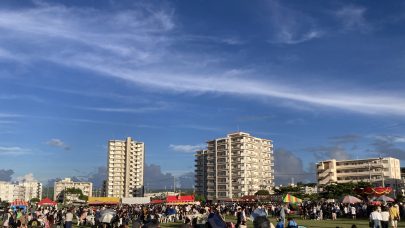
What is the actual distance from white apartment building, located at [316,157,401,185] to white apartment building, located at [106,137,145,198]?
74.0 metres

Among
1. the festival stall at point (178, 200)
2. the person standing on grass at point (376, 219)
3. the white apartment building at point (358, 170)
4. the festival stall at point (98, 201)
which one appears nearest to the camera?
the person standing on grass at point (376, 219)

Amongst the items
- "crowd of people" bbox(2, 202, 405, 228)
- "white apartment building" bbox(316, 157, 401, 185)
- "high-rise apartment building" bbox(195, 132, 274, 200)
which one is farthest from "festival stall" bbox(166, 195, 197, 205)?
"high-rise apartment building" bbox(195, 132, 274, 200)

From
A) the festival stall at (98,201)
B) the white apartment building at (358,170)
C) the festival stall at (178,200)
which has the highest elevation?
the white apartment building at (358,170)

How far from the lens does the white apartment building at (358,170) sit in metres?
130

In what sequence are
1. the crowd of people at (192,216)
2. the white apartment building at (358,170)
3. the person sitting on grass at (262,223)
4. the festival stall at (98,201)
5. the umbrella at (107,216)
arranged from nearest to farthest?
the person sitting on grass at (262,223), the crowd of people at (192,216), the umbrella at (107,216), the festival stall at (98,201), the white apartment building at (358,170)

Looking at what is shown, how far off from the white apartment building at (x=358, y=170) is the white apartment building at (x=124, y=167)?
74.0 m

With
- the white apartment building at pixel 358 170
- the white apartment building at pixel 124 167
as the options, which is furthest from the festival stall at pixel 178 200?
the white apartment building at pixel 124 167

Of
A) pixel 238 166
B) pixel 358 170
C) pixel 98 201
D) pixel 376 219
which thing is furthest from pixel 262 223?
pixel 238 166

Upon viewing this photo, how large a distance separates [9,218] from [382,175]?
118 metres

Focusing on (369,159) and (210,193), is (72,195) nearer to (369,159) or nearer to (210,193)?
(210,193)

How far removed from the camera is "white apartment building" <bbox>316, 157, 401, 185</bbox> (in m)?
130

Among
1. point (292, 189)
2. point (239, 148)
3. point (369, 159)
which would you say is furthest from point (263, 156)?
point (292, 189)

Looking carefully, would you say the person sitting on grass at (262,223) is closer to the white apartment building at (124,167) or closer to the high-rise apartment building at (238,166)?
the high-rise apartment building at (238,166)

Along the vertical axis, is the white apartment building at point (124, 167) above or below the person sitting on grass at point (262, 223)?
above
